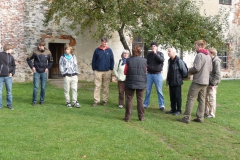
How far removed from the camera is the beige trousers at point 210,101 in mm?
7392

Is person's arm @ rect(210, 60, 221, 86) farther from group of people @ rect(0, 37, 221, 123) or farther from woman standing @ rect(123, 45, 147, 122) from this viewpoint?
woman standing @ rect(123, 45, 147, 122)

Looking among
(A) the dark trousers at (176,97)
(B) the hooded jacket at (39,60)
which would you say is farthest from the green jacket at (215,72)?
(B) the hooded jacket at (39,60)

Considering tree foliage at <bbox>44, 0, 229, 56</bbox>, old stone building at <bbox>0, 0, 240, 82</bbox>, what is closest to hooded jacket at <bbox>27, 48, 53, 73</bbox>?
tree foliage at <bbox>44, 0, 229, 56</bbox>

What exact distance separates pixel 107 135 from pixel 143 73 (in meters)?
1.73

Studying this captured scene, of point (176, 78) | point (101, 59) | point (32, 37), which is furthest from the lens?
point (32, 37)

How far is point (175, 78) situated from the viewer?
294 inches

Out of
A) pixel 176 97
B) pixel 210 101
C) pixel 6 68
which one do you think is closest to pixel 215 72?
pixel 210 101

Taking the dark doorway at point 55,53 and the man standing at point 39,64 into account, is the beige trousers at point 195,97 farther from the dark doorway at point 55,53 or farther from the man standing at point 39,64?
the dark doorway at point 55,53

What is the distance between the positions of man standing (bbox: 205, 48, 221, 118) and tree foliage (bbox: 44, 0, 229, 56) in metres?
3.00

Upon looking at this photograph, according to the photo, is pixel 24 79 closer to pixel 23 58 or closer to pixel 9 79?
pixel 23 58

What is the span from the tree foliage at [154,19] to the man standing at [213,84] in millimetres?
2998

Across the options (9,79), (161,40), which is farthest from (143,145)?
(161,40)

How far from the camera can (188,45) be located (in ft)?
33.9

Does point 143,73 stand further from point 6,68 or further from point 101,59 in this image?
point 6,68
